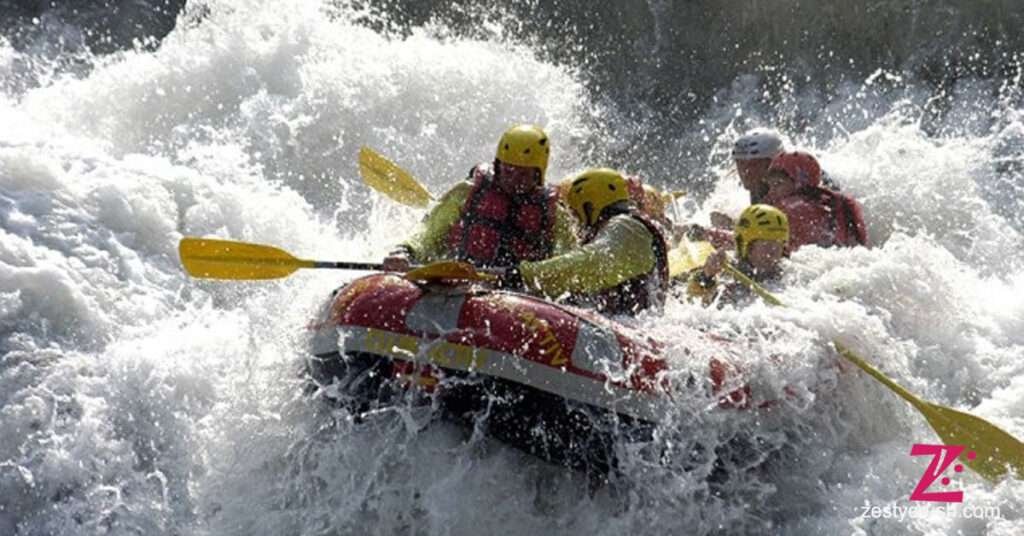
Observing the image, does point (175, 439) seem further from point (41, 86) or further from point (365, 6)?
point (365, 6)

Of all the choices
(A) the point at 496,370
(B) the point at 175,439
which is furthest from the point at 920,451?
(B) the point at 175,439

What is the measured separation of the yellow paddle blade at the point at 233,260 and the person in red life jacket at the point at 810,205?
338cm

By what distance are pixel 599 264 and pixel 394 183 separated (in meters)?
2.44

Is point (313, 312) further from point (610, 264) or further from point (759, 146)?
point (759, 146)

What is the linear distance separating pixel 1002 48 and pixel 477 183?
6518mm

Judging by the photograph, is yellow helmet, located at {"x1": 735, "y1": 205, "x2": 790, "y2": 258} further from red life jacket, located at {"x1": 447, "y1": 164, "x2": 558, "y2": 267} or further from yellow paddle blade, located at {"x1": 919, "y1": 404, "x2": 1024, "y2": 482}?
yellow paddle blade, located at {"x1": 919, "y1": 404, "x2": 1024, "y2": 482}

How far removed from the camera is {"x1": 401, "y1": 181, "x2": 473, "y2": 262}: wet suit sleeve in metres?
5.73

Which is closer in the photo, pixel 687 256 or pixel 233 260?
pixel 233 260

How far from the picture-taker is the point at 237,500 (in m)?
4.78

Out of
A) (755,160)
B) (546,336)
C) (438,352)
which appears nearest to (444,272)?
(438,352)

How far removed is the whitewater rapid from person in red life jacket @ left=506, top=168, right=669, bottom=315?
0.22m

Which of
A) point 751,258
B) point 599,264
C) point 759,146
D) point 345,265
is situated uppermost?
point 759,146

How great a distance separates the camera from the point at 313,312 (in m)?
5.18

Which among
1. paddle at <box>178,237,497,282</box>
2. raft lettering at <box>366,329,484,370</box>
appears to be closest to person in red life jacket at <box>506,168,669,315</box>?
raft lettering at <box>366,329,484,370</box>
